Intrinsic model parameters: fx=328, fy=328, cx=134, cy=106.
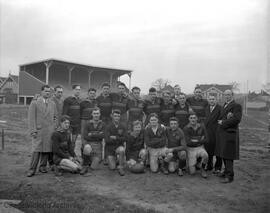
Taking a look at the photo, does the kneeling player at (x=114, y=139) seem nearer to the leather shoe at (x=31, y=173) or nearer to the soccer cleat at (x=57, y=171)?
the soccer cleat at (x=57, y=171)

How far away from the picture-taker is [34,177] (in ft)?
21.5

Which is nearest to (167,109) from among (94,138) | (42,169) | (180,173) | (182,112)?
(182,112)

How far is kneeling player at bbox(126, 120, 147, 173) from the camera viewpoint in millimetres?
7441

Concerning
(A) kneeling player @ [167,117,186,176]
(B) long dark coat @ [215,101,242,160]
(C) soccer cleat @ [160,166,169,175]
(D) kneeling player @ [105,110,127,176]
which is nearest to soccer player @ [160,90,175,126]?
(A) kneeling player @ [167,117,186,176]

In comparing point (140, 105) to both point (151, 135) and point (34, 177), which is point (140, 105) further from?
point (34, 177)

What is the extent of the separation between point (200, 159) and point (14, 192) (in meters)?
3.99

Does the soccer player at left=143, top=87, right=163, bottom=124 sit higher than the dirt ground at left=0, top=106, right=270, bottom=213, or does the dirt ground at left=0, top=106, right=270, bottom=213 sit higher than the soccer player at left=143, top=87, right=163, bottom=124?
the soccer player at left=143, top=87, right=163, bottom=124


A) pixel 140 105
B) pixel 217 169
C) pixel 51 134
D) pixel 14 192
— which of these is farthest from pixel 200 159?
pixel 14 192

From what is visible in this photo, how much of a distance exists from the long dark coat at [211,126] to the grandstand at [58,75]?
2624cm

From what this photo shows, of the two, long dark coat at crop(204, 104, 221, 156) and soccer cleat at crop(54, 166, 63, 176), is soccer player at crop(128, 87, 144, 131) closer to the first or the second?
long dark coat at crop(204, 104, 221, 156)

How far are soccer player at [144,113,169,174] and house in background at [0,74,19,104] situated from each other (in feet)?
117

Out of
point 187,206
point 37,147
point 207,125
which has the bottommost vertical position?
point 187,206

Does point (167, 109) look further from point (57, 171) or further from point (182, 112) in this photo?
point (57, 171)

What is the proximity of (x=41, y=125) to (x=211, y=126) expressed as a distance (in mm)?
3708
